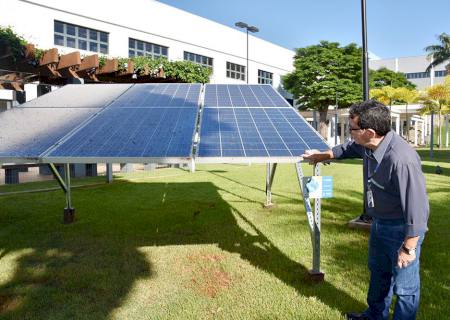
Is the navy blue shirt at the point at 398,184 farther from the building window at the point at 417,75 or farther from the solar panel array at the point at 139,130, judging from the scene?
the building window at the point at 417,75

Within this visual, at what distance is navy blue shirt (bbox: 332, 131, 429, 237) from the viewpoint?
3.37 m

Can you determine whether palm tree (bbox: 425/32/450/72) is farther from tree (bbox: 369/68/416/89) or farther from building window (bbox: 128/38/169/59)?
building window (bbox: 128/38/169/59)

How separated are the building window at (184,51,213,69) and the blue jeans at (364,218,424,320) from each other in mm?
36782

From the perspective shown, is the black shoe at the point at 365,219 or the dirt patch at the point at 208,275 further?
the black shoe at the point at 365,219

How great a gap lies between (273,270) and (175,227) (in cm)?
347

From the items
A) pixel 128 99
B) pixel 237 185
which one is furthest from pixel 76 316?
pixel 237 185

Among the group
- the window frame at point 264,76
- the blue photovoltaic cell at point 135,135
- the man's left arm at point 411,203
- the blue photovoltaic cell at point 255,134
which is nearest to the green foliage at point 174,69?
the blue photovoltaic cell at point 135,135

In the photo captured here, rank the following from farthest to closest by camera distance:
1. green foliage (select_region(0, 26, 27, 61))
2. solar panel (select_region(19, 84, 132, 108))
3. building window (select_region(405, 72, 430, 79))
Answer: building window (select_region(405, 72, 430, 79)), green foliage (select_region(0, 26, 27, 61)), solar panel (select_region(19, 84, 132, 108))

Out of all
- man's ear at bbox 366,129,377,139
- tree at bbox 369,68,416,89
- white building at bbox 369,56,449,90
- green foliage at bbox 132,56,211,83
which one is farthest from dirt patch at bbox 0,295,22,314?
white building at bbox 369,56,449,90

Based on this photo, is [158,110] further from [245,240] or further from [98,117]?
[245,240]

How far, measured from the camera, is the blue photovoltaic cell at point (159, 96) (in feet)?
25.5

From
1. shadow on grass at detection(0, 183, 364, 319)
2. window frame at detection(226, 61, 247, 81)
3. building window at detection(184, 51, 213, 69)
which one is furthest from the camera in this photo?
window frame at detection(226, 61, 247, 81)

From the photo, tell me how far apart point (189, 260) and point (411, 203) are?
4351 millimetres

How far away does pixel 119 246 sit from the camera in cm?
755
